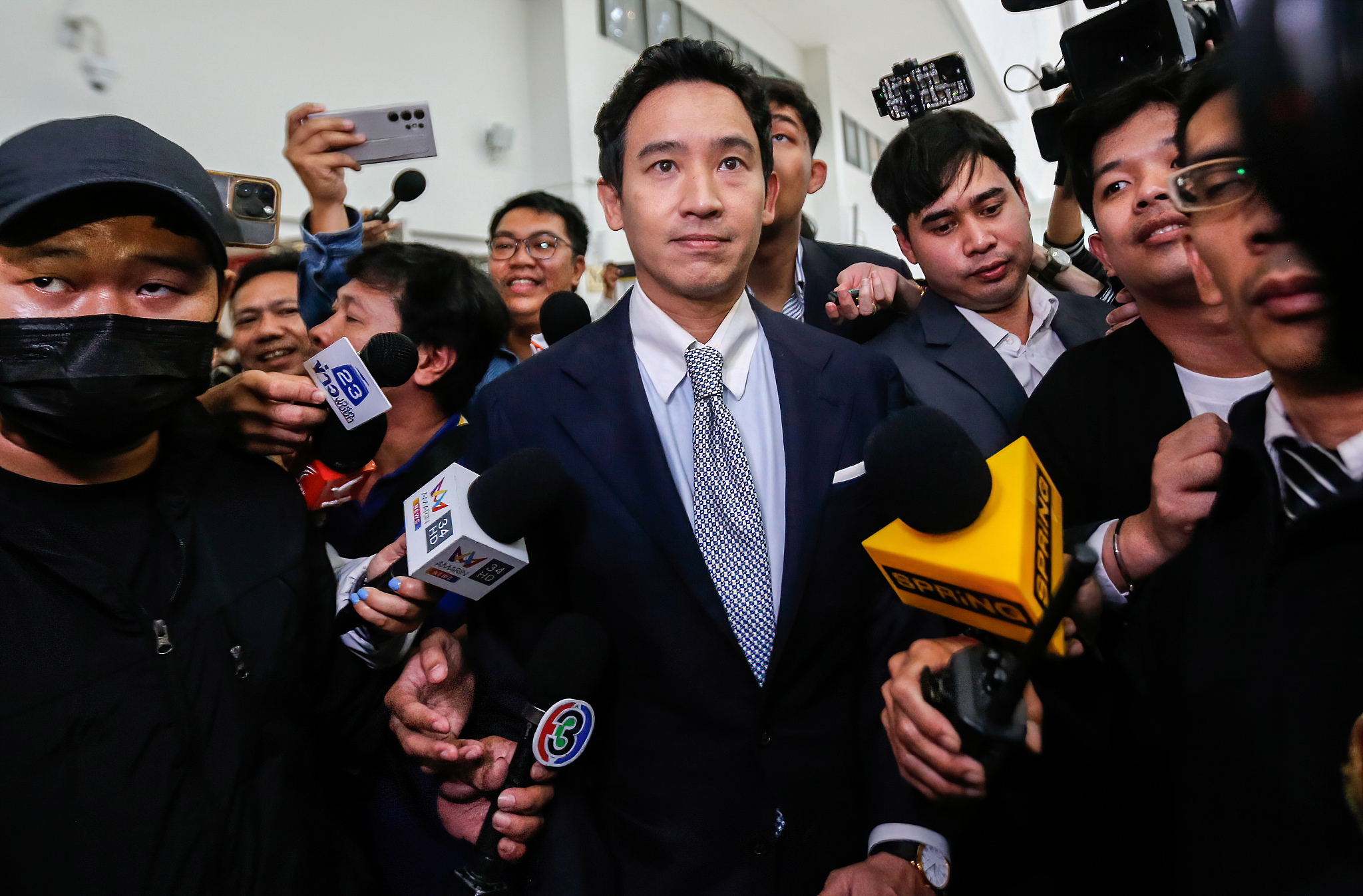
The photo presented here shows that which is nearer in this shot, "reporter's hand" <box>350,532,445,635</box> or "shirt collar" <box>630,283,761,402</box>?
"reporter's hand" <box>350,532,445,635</box>

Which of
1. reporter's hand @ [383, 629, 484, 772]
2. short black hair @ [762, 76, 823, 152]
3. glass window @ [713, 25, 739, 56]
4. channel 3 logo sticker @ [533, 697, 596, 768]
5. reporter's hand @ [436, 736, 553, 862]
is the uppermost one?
glass window @ [713, 25, 739, 56]

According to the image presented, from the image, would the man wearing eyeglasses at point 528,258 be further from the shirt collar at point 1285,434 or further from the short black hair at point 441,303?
the shirt collar at point 1285,434

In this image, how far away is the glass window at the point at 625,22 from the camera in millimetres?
7188

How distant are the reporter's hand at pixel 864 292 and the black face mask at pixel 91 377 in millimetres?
1472

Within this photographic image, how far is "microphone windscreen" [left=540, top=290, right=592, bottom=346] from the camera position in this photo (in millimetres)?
1936

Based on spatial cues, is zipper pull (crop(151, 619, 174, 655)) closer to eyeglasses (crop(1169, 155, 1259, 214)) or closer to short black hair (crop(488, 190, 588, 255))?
eyeglasses (crop(1169, 155, 1259, 214))

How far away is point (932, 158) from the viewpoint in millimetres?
2064

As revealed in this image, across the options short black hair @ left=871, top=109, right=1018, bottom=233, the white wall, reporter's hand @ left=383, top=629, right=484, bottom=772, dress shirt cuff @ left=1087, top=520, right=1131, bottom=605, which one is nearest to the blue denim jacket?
reporter's hand @ left=383, top=629, right=484, bottom=772

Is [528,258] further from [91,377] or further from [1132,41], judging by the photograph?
[91,377]

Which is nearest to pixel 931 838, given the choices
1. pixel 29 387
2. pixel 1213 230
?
pixel 1213 230

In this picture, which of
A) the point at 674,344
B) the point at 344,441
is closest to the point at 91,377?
the point at 344,441

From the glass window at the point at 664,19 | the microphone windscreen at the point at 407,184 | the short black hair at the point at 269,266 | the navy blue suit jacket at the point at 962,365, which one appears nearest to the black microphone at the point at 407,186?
the microphone windscreen at the point at 407,184

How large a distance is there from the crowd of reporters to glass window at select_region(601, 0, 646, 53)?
6.43m

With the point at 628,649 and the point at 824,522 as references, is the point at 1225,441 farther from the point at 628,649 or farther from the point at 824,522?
the point at 628,649
